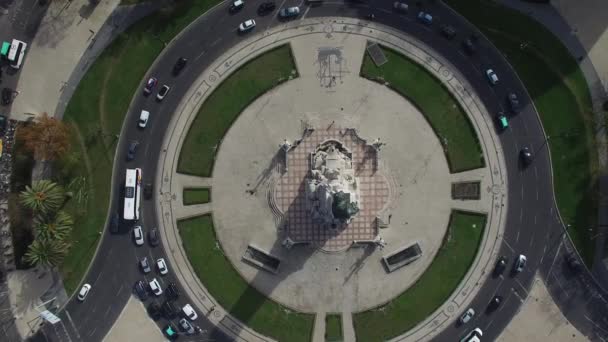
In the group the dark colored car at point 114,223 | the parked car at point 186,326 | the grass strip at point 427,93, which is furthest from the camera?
the grass strip at point 427,93

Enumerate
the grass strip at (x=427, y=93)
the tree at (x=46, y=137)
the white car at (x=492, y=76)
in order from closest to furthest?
the tree at (x=46, y=137) < the white car at (x=492, y=76) < the grass strip at (x=427, y=93)

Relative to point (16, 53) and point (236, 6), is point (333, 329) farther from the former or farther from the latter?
point (16, 53)

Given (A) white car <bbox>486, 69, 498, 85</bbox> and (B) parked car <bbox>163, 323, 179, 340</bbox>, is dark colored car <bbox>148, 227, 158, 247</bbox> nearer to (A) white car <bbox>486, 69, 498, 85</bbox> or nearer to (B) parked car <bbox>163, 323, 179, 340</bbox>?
(B) parked car <bbox>163, 323, 179, 340</bbox>

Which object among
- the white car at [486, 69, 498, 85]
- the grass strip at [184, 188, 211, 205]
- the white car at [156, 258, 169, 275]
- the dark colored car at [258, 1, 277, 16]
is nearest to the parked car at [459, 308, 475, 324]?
the white car at [486, 69, 498, 85]

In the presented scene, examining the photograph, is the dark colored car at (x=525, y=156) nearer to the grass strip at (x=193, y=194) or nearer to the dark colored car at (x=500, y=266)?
the dark colored car at (x=500, y=266)

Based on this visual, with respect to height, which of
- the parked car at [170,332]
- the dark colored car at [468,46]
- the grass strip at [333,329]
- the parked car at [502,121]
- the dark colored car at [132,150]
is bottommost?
the parked car at [170,332]

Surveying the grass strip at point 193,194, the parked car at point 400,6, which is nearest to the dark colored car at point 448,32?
the parked car at point 400,6

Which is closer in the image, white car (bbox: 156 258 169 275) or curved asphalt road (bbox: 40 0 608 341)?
white car (bbox: 156 258 169 275)
